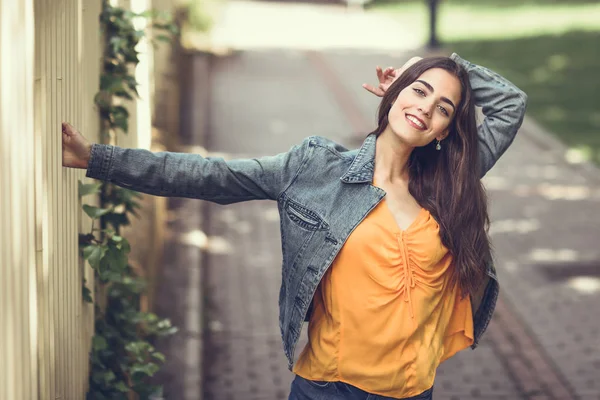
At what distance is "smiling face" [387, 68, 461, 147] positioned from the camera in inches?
141

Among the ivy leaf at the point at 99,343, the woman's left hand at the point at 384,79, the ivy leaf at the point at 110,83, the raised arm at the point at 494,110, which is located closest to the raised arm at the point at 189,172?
the woman's left hand at the point at 384,79

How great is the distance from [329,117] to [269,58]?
16.7 ft

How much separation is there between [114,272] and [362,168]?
1330mm

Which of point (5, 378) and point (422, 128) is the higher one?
point (422, 128)

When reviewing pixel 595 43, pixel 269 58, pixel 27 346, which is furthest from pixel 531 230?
pixel 595 43

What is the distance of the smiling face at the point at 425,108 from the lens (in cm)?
357

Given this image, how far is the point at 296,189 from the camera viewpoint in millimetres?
3559

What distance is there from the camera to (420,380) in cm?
359

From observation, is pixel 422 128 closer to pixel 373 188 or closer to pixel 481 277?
pixel 373 188

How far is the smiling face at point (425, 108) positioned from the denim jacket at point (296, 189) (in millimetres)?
169

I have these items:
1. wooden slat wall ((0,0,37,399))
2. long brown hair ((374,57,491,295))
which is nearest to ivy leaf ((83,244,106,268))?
wooden slat wall ((0,0,37,399))

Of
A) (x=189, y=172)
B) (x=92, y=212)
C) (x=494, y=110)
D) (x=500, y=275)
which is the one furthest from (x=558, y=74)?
(x=189, y=172)

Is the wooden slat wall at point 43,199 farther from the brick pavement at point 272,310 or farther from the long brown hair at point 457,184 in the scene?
the brick pavement at point 272,310

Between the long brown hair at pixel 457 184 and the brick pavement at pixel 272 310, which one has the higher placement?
the long brown hair at pixel 457 184
